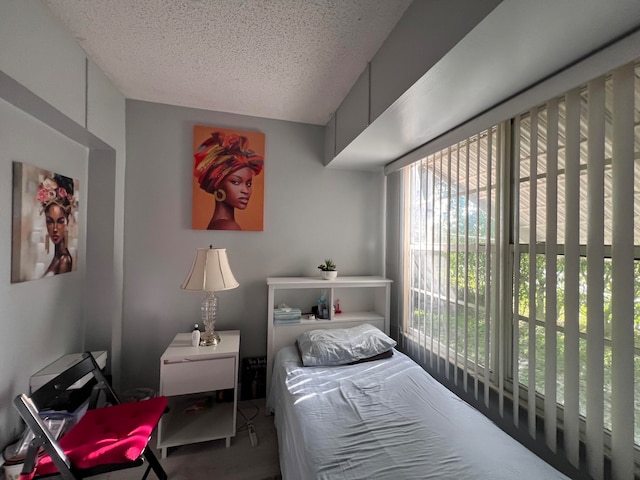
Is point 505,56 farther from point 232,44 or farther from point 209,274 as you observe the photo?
point 209,274

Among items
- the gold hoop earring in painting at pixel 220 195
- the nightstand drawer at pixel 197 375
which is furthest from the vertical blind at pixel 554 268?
the gold hoop earring in painting at pixel 220 195

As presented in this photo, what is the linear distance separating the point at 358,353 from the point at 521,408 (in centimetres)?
102

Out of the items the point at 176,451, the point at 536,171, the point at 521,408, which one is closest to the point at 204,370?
the point at 176,451

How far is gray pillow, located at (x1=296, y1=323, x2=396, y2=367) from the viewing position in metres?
1.97

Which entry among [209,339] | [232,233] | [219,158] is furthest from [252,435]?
[219,158]

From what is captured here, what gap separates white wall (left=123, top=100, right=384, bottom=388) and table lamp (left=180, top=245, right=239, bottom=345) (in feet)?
1.17

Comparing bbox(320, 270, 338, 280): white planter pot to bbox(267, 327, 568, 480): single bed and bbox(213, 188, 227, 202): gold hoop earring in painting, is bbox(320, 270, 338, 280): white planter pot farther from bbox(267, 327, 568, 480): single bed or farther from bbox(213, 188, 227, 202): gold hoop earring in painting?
bbox(213, 188, 227, 202): gold hoop earring in painting

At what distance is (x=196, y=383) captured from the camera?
1.88 metres

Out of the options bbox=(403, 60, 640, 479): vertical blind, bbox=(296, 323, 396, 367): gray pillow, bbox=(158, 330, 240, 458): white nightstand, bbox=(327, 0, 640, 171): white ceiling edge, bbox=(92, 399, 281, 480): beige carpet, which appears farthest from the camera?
bbox=(296, 323, 396, 367): gray pillow

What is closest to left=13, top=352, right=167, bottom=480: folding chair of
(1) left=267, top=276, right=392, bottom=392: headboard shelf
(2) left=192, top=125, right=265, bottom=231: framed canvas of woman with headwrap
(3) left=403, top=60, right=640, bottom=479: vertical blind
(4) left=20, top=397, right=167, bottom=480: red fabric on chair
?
(4) left=20, top=397, right=167, bottom=480: red fabric on chair

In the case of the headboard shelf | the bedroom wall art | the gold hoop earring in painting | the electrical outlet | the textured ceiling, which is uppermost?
the textured ceiling

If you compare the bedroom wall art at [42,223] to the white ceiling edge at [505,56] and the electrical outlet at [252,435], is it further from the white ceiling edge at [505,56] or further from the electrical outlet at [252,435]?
the white ceiling edge at [505,56]

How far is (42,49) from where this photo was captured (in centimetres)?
136

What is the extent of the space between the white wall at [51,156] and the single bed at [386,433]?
1.60 m
